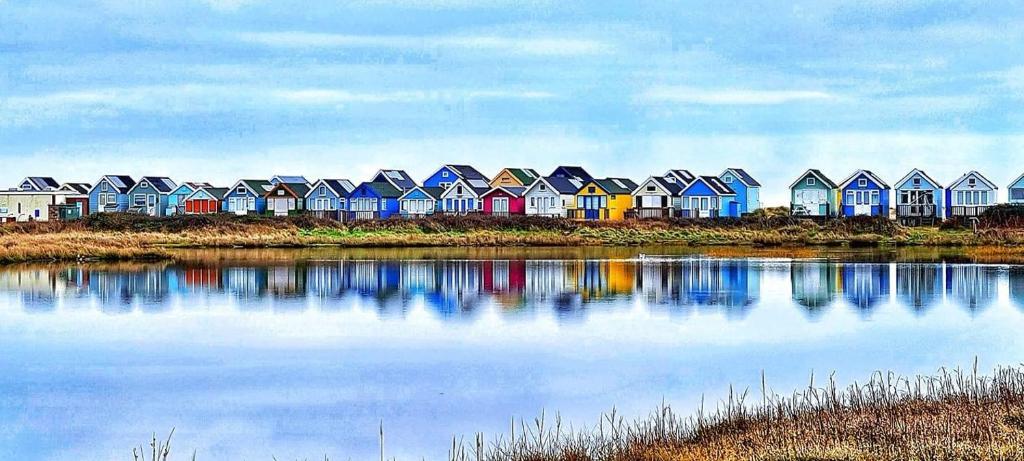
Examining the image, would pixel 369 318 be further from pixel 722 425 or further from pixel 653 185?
pixel 653 185

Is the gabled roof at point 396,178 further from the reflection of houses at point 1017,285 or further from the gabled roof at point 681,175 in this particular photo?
the reflection of houses at point 1017,285

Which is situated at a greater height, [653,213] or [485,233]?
[653,213]

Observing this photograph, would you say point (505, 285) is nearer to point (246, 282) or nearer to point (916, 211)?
point (246, 282)

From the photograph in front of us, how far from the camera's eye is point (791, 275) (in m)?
27.9

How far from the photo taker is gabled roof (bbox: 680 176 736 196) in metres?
61.8

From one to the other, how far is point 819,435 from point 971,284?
18164 millimetres

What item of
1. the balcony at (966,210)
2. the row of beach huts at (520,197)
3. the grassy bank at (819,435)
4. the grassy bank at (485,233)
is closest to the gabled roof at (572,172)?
the row of beach huts at (520,197)

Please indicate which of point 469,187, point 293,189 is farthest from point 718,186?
point 293,189

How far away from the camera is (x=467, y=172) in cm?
7250

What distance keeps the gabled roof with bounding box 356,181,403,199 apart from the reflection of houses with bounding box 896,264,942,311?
38.5m

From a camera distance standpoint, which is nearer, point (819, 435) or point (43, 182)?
point (819, 435)

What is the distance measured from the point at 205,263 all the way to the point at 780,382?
23.1 meters

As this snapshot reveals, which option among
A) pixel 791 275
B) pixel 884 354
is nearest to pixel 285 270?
pixel 791 275

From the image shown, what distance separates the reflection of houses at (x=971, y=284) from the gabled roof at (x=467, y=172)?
42571 millimetres
